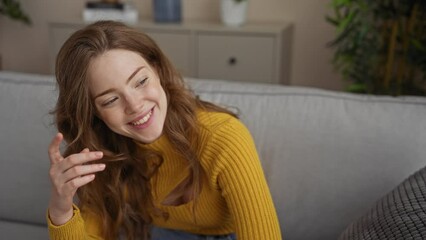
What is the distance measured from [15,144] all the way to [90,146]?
0.44 m

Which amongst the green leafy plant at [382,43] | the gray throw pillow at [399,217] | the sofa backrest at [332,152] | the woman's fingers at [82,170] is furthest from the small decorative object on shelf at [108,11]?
the gray throw pillow at [399,217]

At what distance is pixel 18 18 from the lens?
11.3ft

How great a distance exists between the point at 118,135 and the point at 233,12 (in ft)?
5.93

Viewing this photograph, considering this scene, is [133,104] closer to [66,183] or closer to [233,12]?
[66,183]

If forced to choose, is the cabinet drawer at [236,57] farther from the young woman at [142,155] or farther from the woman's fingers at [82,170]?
the woman's fingers at [82,170]

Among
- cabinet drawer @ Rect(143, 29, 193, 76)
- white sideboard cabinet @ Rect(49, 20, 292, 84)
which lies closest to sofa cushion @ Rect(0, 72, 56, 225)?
white sideboard cabinet @ Rect(49, 20, 292, 84)

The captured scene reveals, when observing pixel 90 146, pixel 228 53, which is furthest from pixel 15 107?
pixel 228 53

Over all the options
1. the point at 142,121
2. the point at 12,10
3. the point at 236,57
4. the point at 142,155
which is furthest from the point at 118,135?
the point at 12,10

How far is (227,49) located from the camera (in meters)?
2.84

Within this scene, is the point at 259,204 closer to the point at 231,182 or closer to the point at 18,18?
the point at 231,182

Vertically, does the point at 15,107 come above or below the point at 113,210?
above

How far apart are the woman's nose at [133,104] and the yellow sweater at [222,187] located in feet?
0.63

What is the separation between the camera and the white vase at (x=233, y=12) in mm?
2900

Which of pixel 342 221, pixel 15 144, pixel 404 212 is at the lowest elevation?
pixel 342 221
